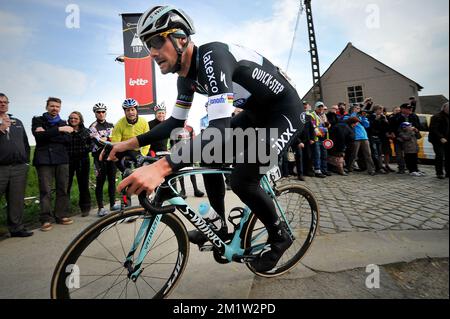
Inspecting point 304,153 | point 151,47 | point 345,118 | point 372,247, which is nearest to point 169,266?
point 151,47

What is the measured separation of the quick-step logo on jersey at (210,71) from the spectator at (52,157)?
12.3 feet

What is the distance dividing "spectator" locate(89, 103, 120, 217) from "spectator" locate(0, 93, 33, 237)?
44.3 inches

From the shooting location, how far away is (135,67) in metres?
11.3

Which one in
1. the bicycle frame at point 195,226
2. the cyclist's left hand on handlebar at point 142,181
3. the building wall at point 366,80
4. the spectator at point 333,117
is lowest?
the bicycle frame at point 195,226

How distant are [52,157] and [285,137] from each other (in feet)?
13.8

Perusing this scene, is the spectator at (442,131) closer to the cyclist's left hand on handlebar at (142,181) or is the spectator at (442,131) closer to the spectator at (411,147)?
the cyclist's left hand on handlebar at (142,181)

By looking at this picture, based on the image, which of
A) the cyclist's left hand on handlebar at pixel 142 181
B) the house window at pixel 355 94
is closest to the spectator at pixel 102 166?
the cyclist's left hand on handlebar at pixel 142 181

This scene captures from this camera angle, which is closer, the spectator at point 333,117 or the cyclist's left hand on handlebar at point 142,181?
the cyclist's left hand on handlebar at point 142,181

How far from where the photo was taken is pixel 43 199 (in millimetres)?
3885

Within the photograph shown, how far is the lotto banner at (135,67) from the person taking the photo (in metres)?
11.3

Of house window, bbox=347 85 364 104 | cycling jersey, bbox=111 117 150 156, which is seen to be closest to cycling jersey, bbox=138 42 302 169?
cycling jersey, bbox=111 117 150 156

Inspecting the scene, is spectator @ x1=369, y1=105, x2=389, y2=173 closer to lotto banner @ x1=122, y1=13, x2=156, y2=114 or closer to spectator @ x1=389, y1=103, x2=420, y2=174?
spectator @ x1=389, y1=103, x2=420, y2=174

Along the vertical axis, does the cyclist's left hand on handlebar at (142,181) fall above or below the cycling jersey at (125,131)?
below

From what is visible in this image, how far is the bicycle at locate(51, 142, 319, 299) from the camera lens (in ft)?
4.72
